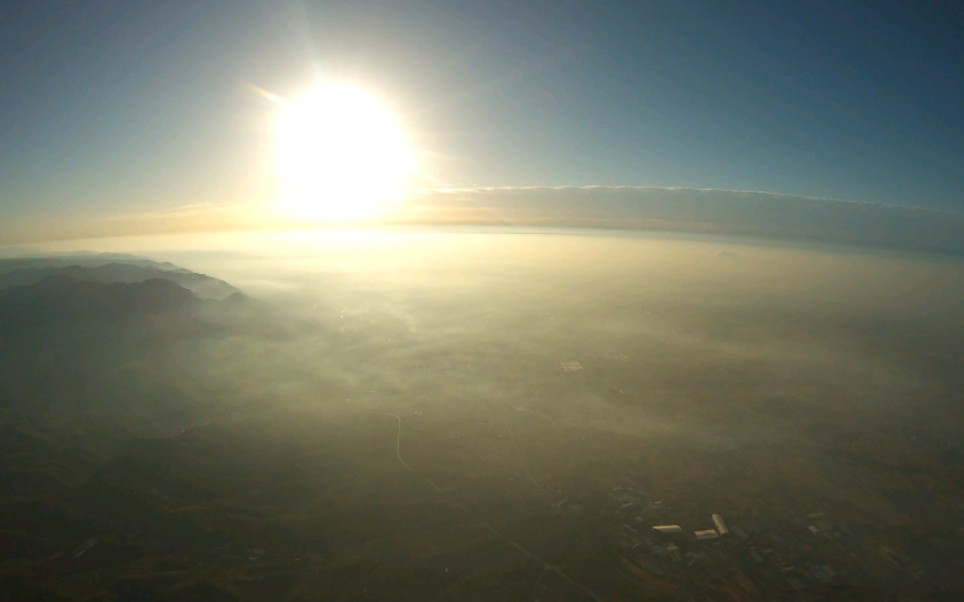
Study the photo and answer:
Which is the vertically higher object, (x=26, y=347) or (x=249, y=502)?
(x=26, y=347)

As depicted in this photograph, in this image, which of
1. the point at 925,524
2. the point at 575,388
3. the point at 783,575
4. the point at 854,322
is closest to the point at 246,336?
the point at 575,388

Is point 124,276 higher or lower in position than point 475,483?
higher

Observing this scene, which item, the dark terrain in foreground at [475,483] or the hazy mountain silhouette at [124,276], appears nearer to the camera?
the dark terrain in foreground at [475,483]

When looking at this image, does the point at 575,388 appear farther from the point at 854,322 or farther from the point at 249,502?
the point at 854,322

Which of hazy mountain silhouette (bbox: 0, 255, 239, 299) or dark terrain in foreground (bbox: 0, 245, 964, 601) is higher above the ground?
hazy mountain silhouette (bbox: 0, 255, 239, 299)

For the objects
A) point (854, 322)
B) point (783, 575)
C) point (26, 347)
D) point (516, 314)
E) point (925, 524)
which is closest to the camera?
point (783, 575)

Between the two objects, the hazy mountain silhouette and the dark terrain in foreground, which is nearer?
the dark terrain in foreground

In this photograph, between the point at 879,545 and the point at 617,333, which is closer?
the point at 879,545

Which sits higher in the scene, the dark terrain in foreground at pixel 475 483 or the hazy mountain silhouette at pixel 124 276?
the hazy mountain silhouette at pixel 124 276

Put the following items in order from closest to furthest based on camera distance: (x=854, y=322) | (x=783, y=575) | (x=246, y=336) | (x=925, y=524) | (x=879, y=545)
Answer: (x=783, y=575)
(x=879, y=545)
(x=925, y=524)
(x=246, y=336)
(x=854, y=322)

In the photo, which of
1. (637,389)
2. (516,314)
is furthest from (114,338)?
(637,389)

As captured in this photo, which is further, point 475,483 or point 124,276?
point 124,276
